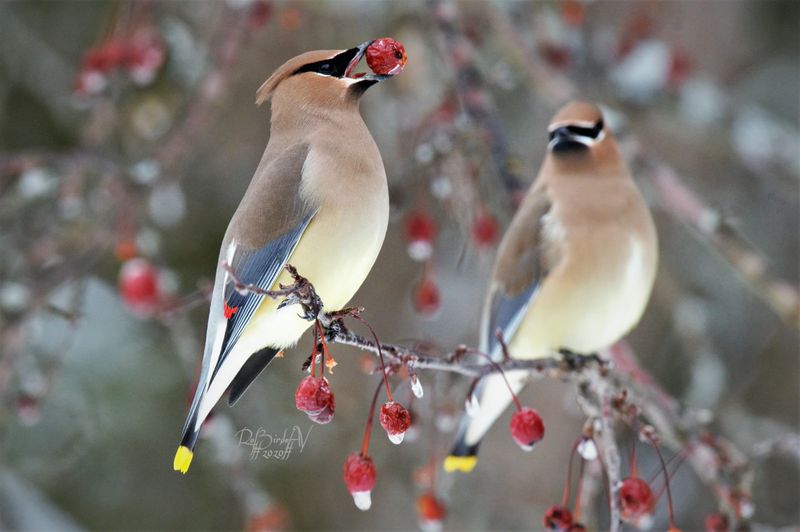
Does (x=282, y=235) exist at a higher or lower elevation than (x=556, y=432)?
lower

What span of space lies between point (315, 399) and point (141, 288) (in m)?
1.16

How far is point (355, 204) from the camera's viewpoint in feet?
3.68

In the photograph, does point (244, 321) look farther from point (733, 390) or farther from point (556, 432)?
point (733, 390)

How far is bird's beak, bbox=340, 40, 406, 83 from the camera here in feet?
3.15

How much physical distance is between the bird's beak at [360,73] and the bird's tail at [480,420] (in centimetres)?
104

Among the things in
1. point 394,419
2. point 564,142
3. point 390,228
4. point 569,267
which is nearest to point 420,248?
point 564,142

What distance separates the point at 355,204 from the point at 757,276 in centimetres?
142

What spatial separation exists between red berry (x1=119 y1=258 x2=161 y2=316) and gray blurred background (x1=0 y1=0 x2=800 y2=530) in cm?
8

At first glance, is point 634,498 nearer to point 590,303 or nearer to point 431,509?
point 431,509

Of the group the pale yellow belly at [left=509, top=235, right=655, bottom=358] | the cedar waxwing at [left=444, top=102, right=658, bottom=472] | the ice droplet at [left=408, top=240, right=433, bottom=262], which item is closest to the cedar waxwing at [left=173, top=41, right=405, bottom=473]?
the ice droplet at [left=408, top=240, right=433, bottom=262]

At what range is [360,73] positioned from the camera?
107 cm

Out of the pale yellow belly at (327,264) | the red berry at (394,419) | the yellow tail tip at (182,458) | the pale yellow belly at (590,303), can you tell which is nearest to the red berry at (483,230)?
the pale yellow belly at (590,303)

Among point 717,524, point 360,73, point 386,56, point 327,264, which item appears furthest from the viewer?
point 717,524

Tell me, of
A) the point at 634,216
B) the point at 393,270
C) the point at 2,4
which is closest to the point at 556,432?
the point at 393,270
